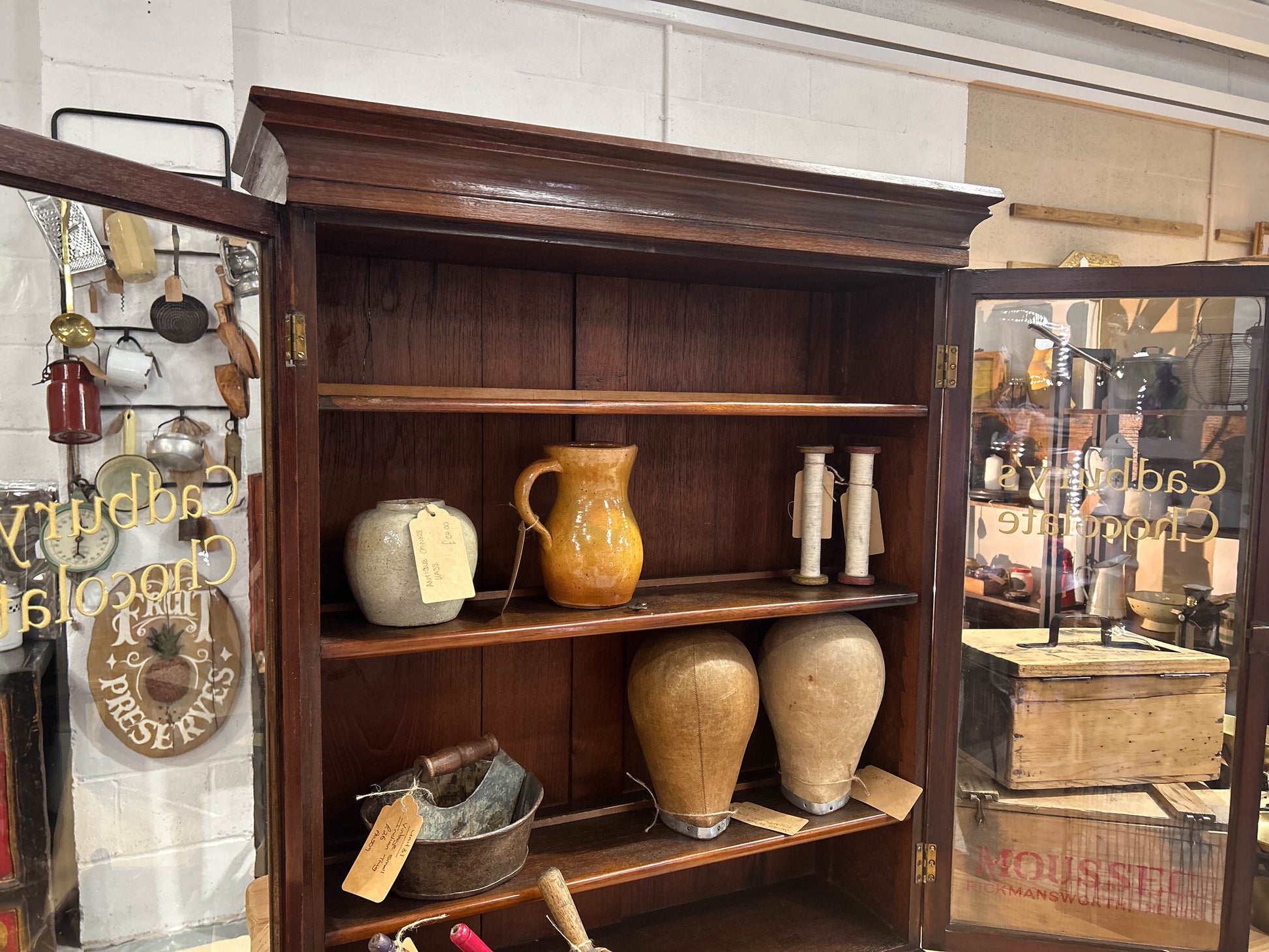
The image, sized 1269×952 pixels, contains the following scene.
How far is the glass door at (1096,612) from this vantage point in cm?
159

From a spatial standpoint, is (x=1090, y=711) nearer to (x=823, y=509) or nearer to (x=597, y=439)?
(x=823, y=509)

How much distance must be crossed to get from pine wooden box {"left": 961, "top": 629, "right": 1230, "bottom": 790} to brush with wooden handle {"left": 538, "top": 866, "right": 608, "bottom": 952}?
31.4 inches

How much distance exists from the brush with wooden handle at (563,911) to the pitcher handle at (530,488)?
522 mm

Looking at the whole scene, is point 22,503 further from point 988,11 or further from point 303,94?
point 988,11

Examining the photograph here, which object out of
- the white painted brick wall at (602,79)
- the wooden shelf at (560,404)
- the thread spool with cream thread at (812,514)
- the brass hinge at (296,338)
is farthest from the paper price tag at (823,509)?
the brass hinge at (296,338)

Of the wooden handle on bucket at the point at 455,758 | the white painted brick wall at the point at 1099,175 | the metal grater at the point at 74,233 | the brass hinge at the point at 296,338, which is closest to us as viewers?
the metal grater at the point at 74,233

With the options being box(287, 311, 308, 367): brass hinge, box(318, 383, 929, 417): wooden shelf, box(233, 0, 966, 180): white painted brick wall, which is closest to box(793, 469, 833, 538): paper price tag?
box(318, 383, 929, 417): wooden shelf

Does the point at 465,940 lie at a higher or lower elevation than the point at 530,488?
lower

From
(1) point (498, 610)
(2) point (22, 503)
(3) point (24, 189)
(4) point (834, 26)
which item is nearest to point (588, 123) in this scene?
(4) point (834, 26)

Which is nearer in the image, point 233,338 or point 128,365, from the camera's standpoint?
point 128,365

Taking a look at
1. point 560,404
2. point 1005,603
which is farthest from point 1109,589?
point 560,404

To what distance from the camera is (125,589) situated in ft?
3.20

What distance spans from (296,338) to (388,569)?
0.36 meters

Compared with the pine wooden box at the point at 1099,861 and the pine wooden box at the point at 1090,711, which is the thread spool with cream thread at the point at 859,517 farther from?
the pine wooden box at the point at 1099,861
